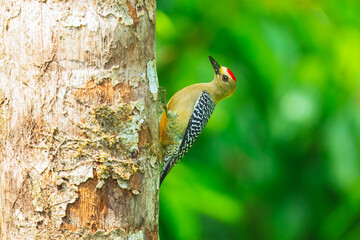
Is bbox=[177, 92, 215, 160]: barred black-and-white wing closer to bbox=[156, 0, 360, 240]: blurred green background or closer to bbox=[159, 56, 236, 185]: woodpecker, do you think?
bbox=[159, 56, 236, 185]: woodpecker

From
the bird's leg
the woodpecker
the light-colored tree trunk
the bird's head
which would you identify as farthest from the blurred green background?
the light-colored tree trunk

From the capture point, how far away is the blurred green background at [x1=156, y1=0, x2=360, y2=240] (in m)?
4.93

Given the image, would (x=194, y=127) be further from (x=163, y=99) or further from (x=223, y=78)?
(x=223, y=78)

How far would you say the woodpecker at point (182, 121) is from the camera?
15.5ft

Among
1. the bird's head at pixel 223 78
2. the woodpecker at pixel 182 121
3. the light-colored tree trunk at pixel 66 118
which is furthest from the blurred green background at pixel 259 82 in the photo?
the light-colored tree trunk at pixel 66 118

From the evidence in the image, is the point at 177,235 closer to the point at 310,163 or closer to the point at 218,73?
the point at 218,73

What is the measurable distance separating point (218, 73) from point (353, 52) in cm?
140

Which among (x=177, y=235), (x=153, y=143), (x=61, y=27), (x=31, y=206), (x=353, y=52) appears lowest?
(x=177, y=235)

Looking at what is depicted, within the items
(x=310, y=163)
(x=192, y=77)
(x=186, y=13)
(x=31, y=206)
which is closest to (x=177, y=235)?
(x=192, y=77)

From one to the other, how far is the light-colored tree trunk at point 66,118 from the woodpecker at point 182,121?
1.72m

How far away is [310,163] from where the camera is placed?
7.08 metres

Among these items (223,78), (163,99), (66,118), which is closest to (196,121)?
(163,99)

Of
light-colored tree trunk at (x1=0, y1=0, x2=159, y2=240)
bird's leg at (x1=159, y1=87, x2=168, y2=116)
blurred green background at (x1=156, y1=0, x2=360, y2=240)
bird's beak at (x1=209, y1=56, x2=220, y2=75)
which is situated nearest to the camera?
light-colored tree trunk at (x1=0, y1=0, x2=159, y2=240)

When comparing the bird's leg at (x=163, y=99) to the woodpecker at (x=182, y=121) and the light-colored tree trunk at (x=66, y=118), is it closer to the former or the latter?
the woodpecker at (x=182, y=121)
